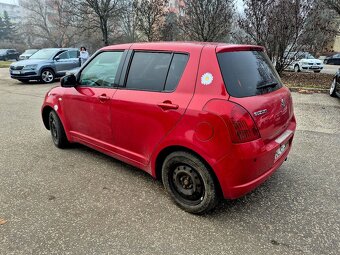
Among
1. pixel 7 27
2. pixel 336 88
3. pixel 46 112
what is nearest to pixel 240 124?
pixel 46 112

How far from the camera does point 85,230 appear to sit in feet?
9.10

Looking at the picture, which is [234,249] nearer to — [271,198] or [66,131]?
[271,198]

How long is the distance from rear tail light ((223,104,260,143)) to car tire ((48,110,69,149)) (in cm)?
305

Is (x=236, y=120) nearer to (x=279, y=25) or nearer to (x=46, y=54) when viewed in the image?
(x=279, y=25)

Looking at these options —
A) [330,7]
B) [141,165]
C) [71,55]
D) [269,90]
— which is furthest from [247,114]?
[71,55]

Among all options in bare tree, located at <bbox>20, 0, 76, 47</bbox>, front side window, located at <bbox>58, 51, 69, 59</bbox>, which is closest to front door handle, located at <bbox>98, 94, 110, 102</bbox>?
front side window, located at <bbox>58, 51, 69, 59</bbox>

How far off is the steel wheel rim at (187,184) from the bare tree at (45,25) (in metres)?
48.9

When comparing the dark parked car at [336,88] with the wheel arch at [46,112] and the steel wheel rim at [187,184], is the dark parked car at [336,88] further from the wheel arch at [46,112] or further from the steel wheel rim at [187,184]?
the wheel arch at [46,112]

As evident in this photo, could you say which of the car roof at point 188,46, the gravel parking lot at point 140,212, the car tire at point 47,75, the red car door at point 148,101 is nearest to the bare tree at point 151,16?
the car tire at point 47,75

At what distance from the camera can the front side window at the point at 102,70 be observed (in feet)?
12.0

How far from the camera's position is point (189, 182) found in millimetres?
3018

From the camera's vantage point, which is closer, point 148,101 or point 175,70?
point 175,70

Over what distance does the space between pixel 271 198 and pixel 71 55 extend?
13.9 metres

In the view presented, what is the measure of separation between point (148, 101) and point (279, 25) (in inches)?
439
